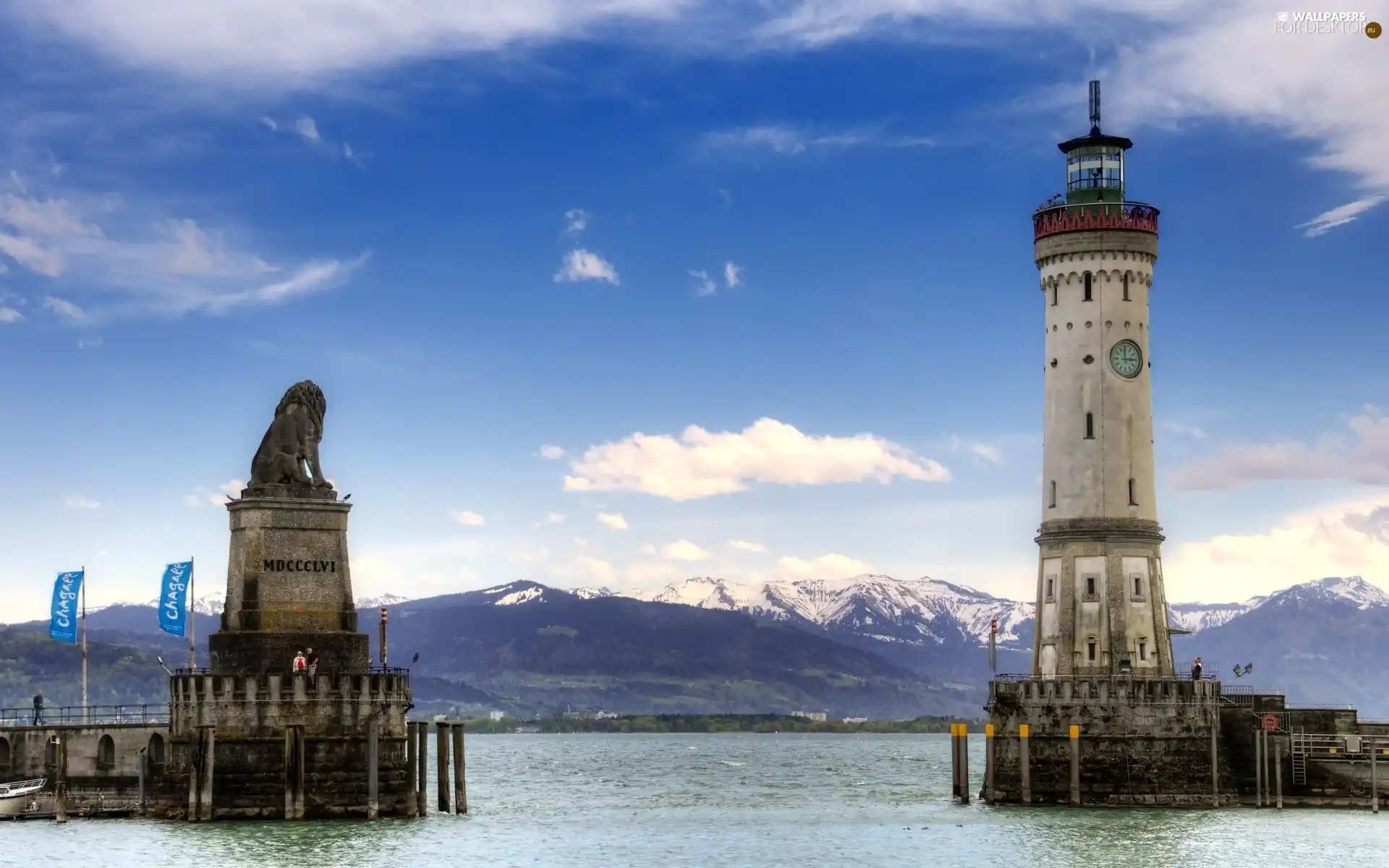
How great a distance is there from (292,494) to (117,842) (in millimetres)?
15742

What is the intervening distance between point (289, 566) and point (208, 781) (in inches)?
372

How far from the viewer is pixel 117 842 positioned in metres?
80.4

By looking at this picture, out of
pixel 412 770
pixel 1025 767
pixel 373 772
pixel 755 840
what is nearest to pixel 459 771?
pixel 412 770

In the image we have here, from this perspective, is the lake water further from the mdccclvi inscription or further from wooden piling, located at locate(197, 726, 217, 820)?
the mdccclvi inscription

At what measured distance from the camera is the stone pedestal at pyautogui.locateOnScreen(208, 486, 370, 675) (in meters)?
85.6

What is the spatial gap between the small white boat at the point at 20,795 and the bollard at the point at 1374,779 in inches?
2267

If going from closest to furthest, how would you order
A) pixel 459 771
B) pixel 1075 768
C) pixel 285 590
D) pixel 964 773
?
1. pixel 285 590
2. pixel 459 771
3. pixel 1075 768
4. pixel 964 773

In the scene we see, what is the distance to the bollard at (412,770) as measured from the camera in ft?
282

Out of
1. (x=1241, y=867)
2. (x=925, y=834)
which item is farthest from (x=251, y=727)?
(x=1241, y=867)

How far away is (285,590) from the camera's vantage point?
86500mm

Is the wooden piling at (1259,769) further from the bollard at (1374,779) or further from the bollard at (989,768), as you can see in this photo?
the bollard at (989,768)

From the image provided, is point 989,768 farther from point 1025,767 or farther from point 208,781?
point 208,781

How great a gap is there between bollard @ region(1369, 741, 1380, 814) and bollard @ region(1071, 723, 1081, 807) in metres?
12.9

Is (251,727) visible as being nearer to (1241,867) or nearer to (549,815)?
(549,815)
